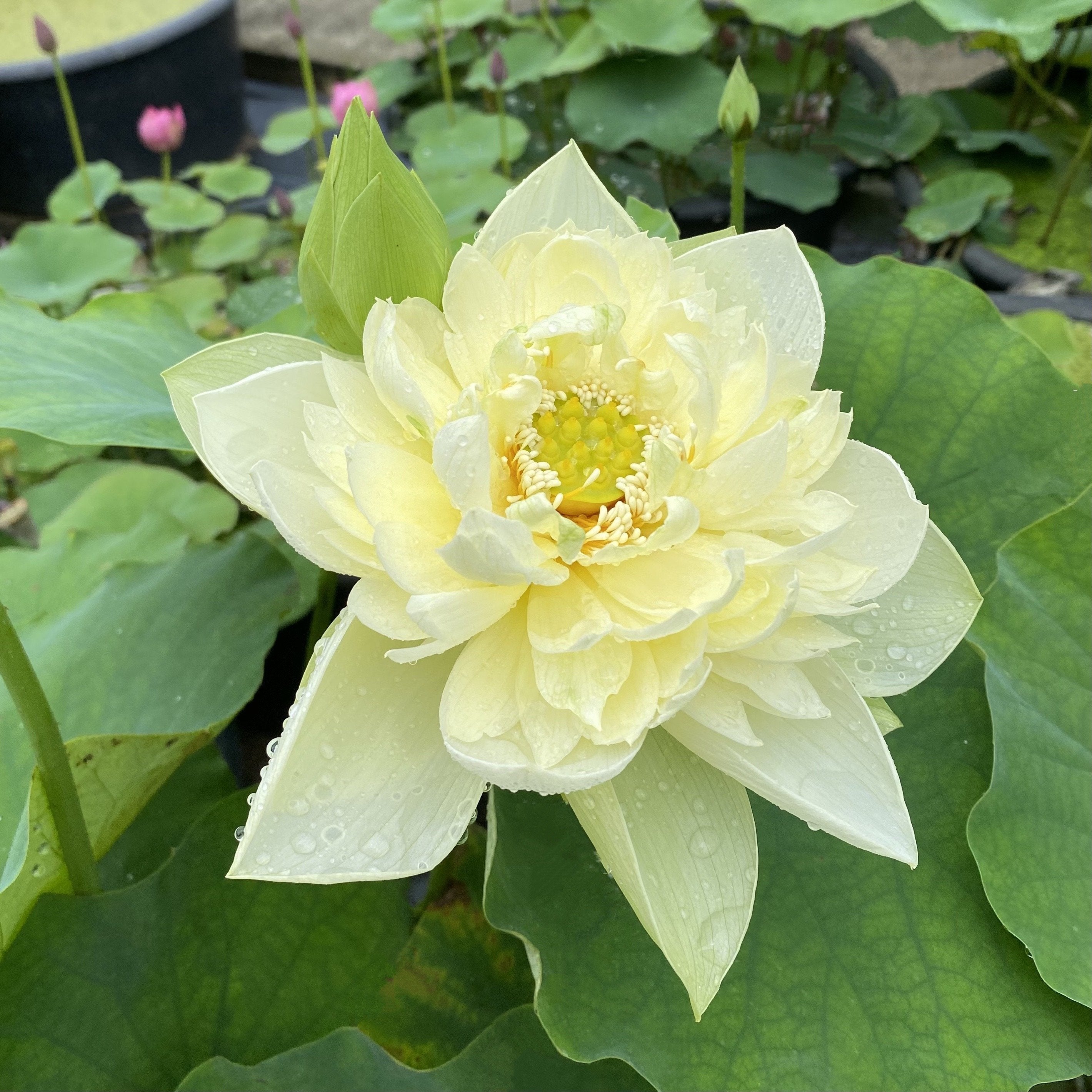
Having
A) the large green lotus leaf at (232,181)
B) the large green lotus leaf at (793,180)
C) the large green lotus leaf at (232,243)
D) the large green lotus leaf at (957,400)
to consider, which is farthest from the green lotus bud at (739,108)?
the large green lotus leaf at (232,181)

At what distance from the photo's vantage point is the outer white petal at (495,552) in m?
0.40

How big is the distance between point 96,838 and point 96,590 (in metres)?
0.25

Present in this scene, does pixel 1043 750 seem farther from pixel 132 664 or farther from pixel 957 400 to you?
pixel 132 664

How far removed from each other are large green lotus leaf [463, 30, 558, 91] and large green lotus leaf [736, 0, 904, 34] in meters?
0.39

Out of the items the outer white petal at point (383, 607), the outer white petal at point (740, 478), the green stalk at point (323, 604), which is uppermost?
the outer white petal at point (740, 478)

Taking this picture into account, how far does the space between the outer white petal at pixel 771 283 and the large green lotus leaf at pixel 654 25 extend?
4.19 feet

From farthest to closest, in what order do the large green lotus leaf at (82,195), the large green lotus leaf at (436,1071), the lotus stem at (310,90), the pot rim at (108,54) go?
1. the pot rim at (108,54)
2. the large green lotus leaf at (82,195)
3. the lotus stem at (310,90)
4. the large green lotus leaf at (436,1071)

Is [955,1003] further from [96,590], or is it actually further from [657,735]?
[96,590]

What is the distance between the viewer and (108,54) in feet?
7.01

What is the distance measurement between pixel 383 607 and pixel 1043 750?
43cm

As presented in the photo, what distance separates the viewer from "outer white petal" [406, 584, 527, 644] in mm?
402

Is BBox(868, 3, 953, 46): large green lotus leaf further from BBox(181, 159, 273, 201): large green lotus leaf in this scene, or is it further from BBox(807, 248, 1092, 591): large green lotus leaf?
BBox(807, 248, 1092, 591): large green lotus leaf

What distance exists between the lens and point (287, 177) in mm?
2410

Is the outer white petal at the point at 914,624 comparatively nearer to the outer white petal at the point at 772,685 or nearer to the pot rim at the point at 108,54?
the outer white petal at the point at 772,685
